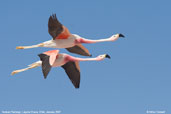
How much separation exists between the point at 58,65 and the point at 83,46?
→ 1.11 m

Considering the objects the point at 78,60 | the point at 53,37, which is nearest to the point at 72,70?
the point at 78,60

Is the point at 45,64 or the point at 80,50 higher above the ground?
the point at 80,50

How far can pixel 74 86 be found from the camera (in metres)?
13.3

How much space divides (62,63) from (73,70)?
0.55 meters

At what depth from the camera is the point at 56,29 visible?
12.5 meters

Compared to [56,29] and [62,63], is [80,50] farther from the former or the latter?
[56,29]

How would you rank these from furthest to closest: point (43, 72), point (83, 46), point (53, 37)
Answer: point (83, 46), point (53, 37), point (43, 72)

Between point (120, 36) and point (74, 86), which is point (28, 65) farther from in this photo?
point (120, 36)

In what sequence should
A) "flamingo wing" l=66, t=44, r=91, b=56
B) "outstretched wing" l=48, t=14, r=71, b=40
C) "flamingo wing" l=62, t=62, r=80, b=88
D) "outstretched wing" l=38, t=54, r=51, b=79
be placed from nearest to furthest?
"outstretched wing" l=38, t=54, r=51, b=79
"outstretched wing" l=48, t=14, r=71, b=40
"flamingo wing" l=62, t=62, r=80, b=88
"flamingo wing" l=66, t=44, r=91, b=56

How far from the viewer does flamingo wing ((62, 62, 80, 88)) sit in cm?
1340

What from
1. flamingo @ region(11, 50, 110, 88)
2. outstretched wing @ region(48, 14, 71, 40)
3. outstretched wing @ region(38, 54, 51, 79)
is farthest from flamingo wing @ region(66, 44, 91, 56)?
outstretched wing @ region(38, 54, 51, 79)

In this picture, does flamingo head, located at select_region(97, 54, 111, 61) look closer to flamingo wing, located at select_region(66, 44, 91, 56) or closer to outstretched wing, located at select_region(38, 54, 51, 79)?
flamingo wing, located at select_region(66, 44, 91, 56)

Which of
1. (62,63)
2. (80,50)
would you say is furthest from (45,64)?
(80,50)

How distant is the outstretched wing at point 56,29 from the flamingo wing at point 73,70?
1132 mm
